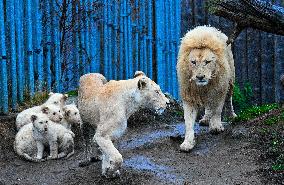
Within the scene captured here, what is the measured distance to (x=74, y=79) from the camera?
9672mm

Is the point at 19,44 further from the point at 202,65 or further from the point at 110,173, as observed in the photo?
the point at 110,173

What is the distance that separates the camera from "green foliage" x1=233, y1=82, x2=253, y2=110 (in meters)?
13.3

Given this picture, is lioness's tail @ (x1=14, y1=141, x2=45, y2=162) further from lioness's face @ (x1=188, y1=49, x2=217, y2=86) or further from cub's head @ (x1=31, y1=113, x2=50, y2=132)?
lioness's face @ (x1=188, y1=49, x2=217, y2=86)

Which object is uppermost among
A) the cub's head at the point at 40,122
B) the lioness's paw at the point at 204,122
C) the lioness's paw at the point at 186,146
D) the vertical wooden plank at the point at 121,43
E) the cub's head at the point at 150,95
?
the vertical wooden plank at the point at 121,43

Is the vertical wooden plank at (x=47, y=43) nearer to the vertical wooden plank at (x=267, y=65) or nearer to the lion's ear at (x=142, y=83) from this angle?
the lion's ear at (x=142, y=83)

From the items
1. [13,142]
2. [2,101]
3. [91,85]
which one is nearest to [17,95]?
[2,101]

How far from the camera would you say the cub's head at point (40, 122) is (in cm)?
731

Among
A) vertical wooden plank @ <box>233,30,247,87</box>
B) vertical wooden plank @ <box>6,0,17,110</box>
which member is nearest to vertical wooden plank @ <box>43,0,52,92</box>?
vertical wooden plank @ <box>6,0,17,110</box>

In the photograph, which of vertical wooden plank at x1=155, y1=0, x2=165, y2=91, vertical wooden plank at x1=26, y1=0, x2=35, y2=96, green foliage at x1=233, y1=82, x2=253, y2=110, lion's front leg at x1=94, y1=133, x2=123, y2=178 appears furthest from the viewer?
green foliage at x1=233, y1=82, x2=253, y2=110

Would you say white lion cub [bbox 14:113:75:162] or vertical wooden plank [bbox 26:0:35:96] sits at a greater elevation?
vertical wooden plank [bbox 26:0:35:96]

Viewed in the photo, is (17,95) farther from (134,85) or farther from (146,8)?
(146,8)

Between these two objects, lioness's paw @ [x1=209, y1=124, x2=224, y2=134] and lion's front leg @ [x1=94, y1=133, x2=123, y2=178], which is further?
lioness's paw @ [x1=209, y1=124, x2=224, y2=134]

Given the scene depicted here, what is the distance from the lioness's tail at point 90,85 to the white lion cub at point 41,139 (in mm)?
723

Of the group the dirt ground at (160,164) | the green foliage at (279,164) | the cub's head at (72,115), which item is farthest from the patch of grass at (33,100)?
the green foliage at (279,164)
